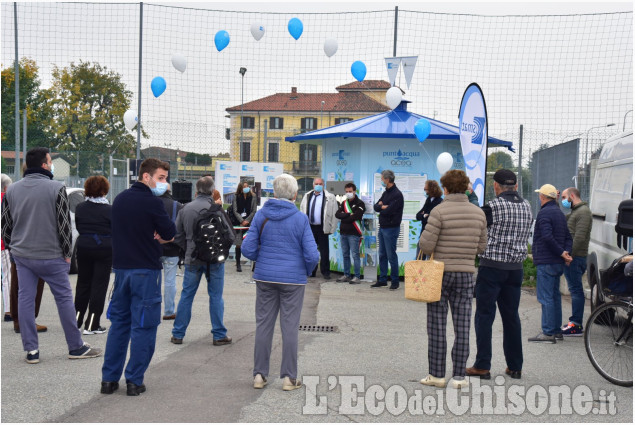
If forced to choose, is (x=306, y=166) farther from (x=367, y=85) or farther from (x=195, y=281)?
(x=195, y=281)

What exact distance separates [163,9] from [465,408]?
11500 millimetres

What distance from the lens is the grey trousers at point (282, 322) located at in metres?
6.04

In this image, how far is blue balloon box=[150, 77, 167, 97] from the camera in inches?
561

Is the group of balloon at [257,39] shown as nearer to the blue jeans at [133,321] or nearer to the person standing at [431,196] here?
the person standing at [431,196]

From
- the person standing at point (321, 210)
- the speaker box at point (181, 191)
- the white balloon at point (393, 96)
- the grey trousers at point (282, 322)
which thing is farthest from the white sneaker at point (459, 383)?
the speaker box at point (181, 191)

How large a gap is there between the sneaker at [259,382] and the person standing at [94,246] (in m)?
2.68

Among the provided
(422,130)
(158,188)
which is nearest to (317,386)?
(158,188)

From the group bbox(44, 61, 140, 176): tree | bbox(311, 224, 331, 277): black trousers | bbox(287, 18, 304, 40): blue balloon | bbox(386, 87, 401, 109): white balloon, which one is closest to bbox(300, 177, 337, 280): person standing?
bbox(311, 224, 331, 277): black trousers

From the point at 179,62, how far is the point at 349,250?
4.93 metres

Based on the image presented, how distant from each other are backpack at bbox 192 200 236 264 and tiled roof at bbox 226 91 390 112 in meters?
7.25

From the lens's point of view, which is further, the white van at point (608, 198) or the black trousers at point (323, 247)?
the black trousers at point (323, 247)

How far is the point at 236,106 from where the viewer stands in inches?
592

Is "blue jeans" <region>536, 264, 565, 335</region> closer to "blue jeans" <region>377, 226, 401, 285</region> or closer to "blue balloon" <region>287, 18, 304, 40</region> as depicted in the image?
"blue jeans" <region>377, 226, 401, 285</region>

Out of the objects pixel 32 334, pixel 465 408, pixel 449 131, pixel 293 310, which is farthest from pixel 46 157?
pixel 449 131
